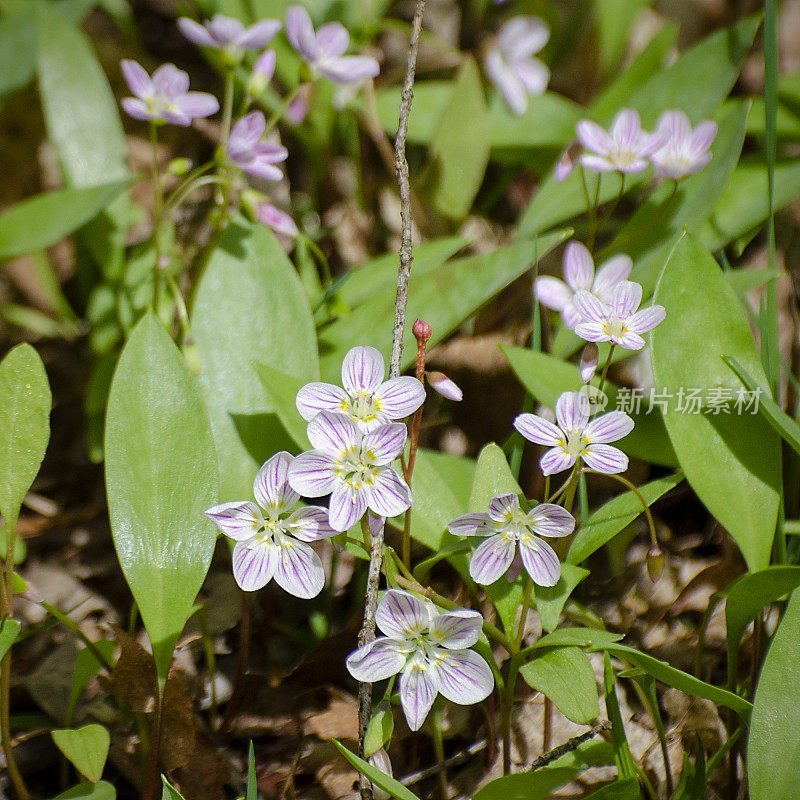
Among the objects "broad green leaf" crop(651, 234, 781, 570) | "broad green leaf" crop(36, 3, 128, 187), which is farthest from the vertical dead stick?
"broad green leaf" crop(36, 3, 128, 187)

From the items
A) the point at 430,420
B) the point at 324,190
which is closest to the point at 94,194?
the point at 324,190

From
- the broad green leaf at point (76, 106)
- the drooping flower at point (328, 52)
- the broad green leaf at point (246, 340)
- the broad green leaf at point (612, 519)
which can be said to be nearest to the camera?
the broad green leaf at point (612, 519)

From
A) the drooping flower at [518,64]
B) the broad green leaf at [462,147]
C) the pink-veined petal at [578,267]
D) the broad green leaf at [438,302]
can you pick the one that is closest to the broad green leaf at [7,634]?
the broad green leaf at [438,302]

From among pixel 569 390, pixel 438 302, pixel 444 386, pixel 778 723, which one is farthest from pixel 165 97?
pixel 778 723

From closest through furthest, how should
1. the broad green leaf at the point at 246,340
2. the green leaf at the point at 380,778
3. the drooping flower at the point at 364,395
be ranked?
1. the green leaf at the point at 380,778
2. the drooping flower at the point at 364,395
3. the broad green leaf at the point at 246,340

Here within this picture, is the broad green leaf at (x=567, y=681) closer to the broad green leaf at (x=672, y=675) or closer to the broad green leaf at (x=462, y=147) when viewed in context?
the broad green leaf at (x=672, y=675)

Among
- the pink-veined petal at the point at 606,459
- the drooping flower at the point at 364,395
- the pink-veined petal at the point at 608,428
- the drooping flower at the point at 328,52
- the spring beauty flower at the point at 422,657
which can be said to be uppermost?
the drooping flower at the point at 328,52

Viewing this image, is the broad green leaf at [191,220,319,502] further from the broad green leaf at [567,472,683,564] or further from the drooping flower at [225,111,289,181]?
the broad green leaf at [567,472,683,564]

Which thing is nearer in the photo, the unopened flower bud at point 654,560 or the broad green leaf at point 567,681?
the broad green leaf at point 567,681
